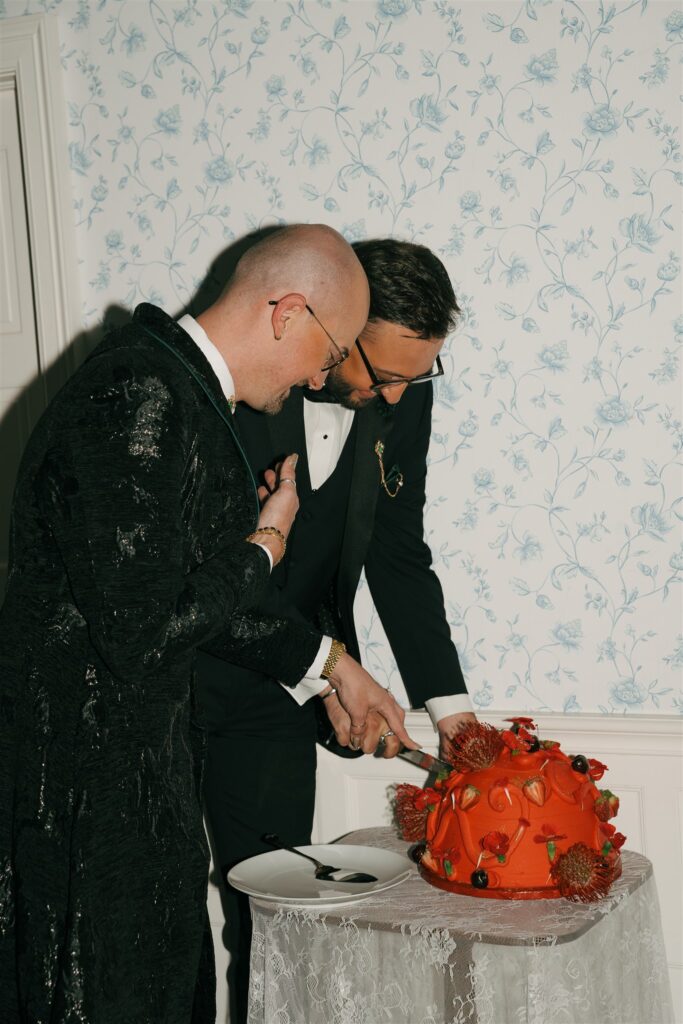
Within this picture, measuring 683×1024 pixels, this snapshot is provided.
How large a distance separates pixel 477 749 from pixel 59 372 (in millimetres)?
1335

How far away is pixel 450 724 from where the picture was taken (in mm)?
2033

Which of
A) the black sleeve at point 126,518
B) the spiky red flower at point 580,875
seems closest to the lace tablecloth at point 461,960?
the spiky red flower at point 580,875

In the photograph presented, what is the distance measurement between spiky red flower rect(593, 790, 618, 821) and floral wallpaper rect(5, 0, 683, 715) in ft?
1.57

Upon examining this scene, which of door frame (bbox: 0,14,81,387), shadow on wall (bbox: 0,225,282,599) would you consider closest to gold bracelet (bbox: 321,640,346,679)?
shadow on wall (bbox: 0,225,282,599)

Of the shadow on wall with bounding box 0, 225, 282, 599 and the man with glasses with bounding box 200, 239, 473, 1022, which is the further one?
the shadow on wall with bounding box 0, 225, 282, 599

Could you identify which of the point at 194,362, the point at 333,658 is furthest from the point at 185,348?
the point at 333,658

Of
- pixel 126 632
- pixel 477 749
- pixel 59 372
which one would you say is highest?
pixel 59 372

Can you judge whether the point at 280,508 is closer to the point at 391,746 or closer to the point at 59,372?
the point at 391,746

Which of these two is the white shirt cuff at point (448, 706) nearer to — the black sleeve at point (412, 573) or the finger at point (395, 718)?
the black sleeve at point (412, 573)

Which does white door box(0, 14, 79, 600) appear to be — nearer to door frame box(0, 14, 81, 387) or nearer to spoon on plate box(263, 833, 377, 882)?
door frame box(0, 14, 81, 387)

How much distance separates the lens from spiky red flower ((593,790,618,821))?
5.42 feet

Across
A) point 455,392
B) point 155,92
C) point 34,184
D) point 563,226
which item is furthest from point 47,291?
point 563,226

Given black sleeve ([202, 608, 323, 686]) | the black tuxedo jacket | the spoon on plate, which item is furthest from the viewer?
the black tuxedo jacket

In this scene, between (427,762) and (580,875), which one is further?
(427,762)
